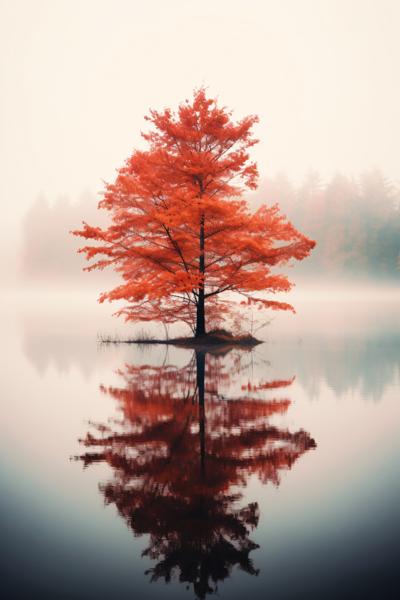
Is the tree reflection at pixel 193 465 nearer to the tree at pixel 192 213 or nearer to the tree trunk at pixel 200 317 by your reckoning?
the tree at pixel 192 213

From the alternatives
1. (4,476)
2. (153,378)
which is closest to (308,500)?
(4,476)

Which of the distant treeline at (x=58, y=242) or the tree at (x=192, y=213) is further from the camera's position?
the distant treeline at (x=58, y=242)

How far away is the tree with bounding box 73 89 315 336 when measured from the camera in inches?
794

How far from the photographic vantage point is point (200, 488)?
20.4 feet

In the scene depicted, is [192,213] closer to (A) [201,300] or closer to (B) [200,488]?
(A) [201,300]

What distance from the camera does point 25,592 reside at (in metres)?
4.39

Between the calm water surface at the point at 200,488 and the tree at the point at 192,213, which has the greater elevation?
the tree at the point at 192,213

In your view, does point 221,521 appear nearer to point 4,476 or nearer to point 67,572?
point 67,572

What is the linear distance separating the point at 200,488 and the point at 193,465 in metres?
0.78

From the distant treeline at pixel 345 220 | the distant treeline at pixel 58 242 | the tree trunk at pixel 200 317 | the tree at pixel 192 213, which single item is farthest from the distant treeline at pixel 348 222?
the tree at pixel 192 213

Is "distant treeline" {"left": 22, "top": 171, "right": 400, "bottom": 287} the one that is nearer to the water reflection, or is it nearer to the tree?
the water reflection

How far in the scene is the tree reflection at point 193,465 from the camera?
489 centimetres

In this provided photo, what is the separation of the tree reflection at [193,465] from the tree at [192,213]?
343 inches

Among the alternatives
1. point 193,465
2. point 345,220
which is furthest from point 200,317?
point 345,220
